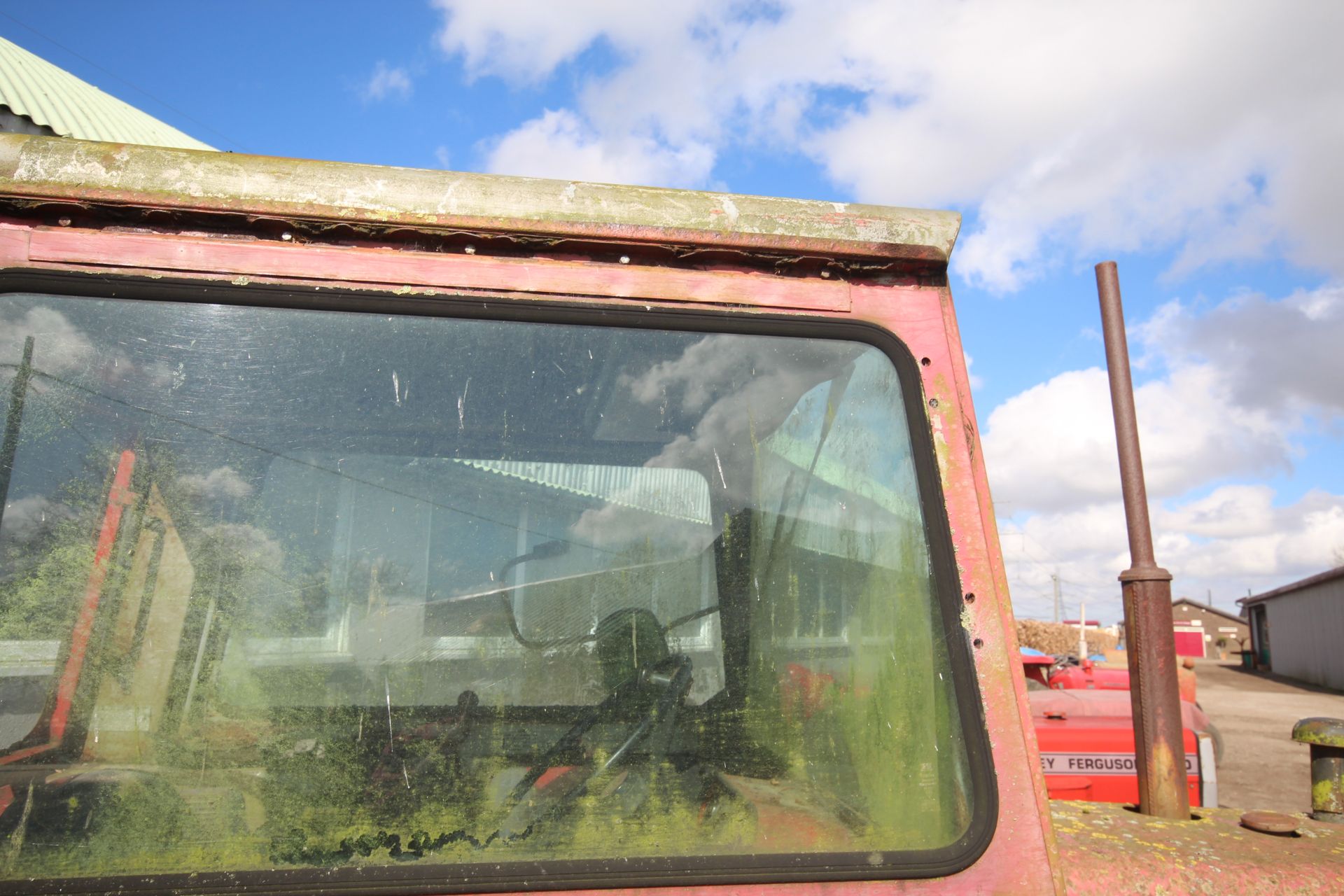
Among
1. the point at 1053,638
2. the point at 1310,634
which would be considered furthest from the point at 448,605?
the point at 1310,634

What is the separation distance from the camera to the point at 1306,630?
29422mm

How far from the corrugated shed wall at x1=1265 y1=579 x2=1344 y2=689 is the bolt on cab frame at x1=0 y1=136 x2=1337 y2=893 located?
A: 3100 centimetres

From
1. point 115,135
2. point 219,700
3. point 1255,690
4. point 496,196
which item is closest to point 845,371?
point 496,196

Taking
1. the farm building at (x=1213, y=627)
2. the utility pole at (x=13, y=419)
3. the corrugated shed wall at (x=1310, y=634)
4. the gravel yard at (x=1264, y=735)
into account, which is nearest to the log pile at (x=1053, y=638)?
the gravel yard at (x=1264, y=735)

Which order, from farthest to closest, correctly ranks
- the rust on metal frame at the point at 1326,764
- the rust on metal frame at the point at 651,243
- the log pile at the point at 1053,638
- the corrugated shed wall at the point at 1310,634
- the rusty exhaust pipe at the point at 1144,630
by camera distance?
the corrugated shed wall at the point at 1310,634 < the log pile at the point at 1053,638 < the rust on metal frame at the point at 1326,764 < the rusty exhaust pipe at the point at 1144,630 < the rust on metal frame at the point at 651,243

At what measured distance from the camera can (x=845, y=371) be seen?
1.41m

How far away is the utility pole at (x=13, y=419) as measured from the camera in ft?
3.79

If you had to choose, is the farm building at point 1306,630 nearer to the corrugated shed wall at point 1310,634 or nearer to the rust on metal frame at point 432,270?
the corrugated shed wall at point 1310,634

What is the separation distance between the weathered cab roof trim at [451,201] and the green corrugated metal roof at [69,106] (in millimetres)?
8638

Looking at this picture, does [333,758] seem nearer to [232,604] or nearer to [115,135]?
[232,604]

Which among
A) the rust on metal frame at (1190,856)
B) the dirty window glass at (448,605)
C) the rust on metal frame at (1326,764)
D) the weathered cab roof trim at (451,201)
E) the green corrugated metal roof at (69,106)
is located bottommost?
the rust on metal frame at (1190,856)

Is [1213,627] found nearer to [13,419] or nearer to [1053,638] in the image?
[1053,638]

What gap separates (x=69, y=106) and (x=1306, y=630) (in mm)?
34319

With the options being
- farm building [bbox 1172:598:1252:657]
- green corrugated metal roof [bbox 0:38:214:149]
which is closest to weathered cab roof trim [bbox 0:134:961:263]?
green corrugated metal roof [bbox 0:38:214:149]
